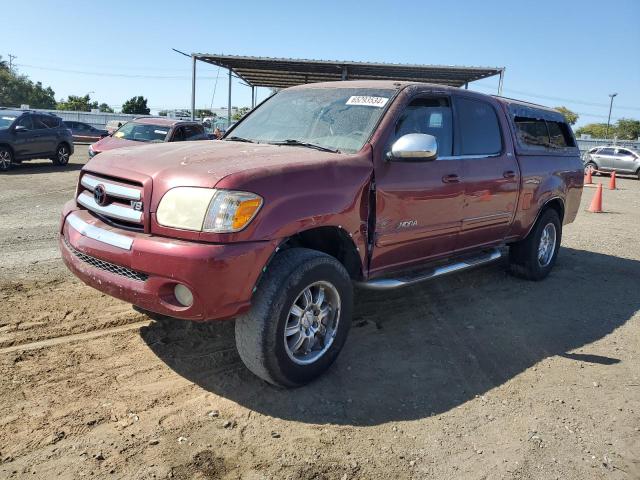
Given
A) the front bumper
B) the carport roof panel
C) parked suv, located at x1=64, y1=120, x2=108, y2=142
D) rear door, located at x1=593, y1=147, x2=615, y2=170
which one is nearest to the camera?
the front bumper

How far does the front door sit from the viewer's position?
12.9 ft

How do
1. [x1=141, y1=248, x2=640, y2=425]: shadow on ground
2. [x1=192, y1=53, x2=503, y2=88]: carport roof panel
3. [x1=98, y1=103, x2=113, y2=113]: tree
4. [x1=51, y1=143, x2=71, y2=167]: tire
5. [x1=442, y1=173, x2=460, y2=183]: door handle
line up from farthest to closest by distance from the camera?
[x1=98, y1=103, x2=113, y2=113]: tree, [x1=192, y1=53, x2=503, y2=88]: carport roof panel, [x1=51, y1=143, x2=71, y2=167]: tire, [x1=442, y1=173, x2=460, y2=183]: door handle, [x1=141, y1=248, x2=640, y2=425]: shadow on ground

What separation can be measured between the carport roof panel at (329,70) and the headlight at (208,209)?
16740 mm

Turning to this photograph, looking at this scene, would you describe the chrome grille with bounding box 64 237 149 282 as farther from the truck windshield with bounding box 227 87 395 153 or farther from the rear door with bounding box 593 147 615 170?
the rear door with bounding box 593 147 615 170

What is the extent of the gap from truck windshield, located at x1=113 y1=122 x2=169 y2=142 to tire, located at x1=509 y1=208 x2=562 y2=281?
941 cm

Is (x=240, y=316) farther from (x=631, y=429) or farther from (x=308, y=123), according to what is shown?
(x=631, y=429)

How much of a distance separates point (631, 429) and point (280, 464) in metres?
2.18

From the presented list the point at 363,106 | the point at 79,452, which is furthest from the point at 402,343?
the point at 79,452

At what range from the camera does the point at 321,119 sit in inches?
169

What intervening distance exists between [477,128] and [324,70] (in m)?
16.9

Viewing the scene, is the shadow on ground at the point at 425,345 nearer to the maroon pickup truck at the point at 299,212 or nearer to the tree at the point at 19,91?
the maroon pickup truck at the point at 299,212

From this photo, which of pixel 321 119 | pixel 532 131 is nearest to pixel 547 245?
pixel 532 131

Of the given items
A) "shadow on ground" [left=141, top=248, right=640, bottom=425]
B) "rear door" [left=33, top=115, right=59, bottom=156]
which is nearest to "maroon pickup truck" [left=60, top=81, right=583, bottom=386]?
"shadow on ground" [left=141, top=248, right=640, bottom=425]

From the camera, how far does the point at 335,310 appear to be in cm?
360
